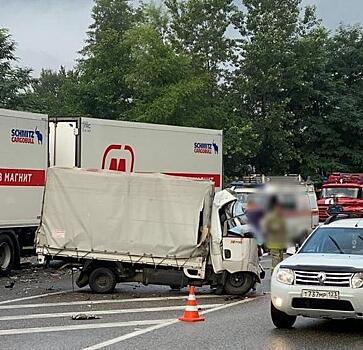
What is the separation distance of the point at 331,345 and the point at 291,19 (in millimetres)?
37925

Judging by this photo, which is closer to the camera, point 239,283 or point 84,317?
point 84,317

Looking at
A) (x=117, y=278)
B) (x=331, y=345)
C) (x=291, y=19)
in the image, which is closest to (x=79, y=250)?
(x=117, y=278)

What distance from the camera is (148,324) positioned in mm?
10867

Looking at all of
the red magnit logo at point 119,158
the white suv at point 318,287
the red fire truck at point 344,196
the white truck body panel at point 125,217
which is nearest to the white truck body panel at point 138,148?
the red magnit logo at point 119,158

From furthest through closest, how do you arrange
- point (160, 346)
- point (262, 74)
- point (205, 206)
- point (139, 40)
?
point (262, 74) → point (139, 40) → point (205, 206) → point (160, 346)

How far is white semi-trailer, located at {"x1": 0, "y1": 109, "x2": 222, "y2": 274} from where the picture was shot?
17.0 meters

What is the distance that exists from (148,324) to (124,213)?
3.79 meters

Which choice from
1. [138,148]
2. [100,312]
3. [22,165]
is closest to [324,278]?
[100,312]

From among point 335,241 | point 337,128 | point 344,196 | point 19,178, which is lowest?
point 335,241

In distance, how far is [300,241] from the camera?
37.3ft

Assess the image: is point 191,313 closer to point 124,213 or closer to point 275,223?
point 275,223

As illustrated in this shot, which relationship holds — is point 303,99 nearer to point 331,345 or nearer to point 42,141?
point 42,141

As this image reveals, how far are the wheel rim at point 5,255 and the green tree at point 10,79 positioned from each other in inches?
907

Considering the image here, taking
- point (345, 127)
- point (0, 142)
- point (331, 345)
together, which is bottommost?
point (331, 345)
